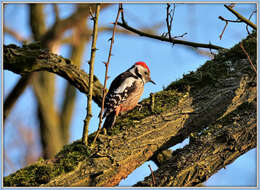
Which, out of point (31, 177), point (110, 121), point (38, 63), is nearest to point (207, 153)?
point (110, 121)

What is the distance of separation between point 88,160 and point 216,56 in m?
1.92

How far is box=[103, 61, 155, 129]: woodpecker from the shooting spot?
369 centimetres

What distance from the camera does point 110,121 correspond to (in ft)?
10.7

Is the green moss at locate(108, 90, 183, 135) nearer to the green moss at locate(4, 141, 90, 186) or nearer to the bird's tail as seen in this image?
the bird's tail

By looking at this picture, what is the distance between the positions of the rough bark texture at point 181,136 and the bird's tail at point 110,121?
0.10m

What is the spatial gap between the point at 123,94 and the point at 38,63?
1.10 m

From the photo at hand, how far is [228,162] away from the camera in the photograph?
2828mm

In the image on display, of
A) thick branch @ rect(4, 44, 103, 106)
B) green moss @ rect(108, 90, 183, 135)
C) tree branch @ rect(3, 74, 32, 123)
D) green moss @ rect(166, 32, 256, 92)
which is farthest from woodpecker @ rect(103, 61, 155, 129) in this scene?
tree branch @ rect(3, 74, 32, 123)

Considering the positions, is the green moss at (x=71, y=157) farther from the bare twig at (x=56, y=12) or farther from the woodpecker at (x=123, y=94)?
the bare twig at (x=56, y=12)

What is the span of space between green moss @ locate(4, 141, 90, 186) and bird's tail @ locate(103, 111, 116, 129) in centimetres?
48

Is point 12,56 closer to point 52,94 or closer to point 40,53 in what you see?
point 40,53

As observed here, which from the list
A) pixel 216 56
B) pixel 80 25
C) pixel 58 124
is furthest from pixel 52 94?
pixel 216 56

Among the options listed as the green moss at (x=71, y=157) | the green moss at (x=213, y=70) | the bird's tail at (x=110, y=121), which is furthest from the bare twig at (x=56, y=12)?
the green moss at (x=71, y=157)

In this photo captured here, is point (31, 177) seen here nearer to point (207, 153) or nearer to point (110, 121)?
point (110, 121)
